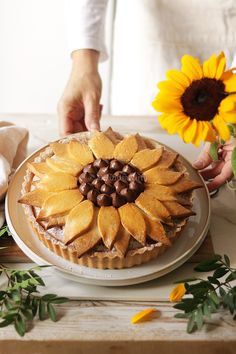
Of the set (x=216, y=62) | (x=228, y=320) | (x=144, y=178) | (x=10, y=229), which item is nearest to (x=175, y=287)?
(x=228, y=320)

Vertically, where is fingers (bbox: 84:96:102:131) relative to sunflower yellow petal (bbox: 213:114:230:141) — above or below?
below

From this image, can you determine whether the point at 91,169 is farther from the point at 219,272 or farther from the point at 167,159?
the point at 219,272

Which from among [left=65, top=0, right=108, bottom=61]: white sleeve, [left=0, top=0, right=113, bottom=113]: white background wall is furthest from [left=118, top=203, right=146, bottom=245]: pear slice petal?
[left=0, top=0, right=113, bottom=113]: white background wall

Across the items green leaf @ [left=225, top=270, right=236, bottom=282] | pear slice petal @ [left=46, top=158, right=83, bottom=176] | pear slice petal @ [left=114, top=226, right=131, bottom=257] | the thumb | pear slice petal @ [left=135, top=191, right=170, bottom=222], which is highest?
the thumb

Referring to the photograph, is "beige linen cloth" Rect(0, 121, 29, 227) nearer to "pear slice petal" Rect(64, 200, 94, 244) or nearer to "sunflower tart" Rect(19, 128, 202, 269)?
"sunflower tart" Rect(19, 128, 202, 269)

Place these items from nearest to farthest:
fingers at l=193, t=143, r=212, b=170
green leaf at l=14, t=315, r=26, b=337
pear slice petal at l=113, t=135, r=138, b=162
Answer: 1. green leaf at l=14, t=315, r=26, b=337
2. pear slice petal at l=113, t=135, r=138, b=162
3. fingers at l=193, t=143, r=212, b=170

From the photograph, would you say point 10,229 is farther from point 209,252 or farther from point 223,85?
point 223,85

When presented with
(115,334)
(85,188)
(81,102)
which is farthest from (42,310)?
(81,102)
